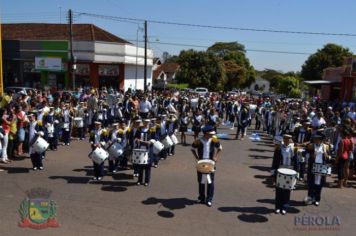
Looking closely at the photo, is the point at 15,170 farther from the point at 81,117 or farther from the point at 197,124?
the point at 197,124

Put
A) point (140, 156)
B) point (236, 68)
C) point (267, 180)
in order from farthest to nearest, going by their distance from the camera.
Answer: point (236, 68) < point (267, 180) < point (140, 156)

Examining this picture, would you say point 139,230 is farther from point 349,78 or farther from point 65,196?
point 349,78

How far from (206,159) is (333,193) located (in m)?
4.14

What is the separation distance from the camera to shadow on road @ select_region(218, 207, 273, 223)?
925cm

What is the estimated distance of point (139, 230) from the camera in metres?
8.34

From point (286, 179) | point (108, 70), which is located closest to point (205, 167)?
point (286, 179)

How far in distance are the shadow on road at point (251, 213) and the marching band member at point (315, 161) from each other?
1307mm

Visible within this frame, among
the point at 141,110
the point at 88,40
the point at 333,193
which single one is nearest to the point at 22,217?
the point at 333,193

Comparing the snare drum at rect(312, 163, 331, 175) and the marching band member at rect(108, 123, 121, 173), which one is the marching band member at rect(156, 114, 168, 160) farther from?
the snare drum at rect(312, 163, 331, 175)

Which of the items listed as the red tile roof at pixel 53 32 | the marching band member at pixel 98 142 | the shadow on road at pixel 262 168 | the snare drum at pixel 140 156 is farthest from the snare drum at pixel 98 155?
the red tile roof at pixel 53 32

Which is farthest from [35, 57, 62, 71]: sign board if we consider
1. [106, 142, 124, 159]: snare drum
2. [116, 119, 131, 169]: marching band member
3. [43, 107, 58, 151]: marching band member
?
[106, 142, 124, 159]: snare drum

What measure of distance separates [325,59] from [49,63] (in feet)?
159

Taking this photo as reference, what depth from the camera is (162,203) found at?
33.1 ft

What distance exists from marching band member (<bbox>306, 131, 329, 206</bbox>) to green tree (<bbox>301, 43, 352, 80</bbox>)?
6403cm
